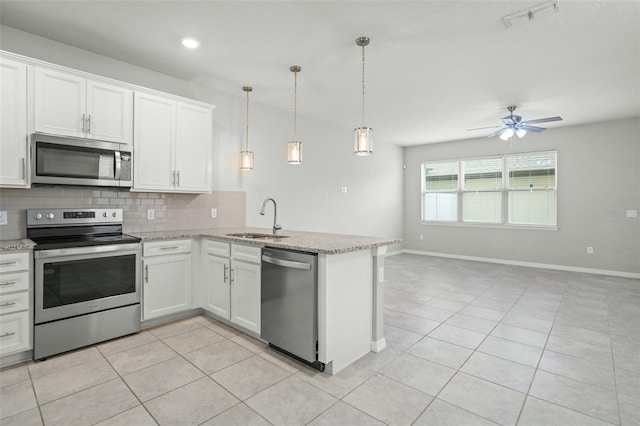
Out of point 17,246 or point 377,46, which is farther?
point 377,46

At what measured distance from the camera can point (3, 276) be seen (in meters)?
2.27

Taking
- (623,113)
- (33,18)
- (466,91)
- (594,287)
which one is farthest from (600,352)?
(33,18)

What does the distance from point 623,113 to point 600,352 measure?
4.29 m

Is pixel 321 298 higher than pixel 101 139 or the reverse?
the reverse

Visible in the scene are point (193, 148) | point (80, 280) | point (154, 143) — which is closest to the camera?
point (80, 280)

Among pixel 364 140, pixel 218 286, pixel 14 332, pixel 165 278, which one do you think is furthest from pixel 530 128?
pixel 14 332

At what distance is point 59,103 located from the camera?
105 inches

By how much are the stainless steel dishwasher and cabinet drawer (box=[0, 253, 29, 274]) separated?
1.69 m

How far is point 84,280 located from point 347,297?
2.08 meters

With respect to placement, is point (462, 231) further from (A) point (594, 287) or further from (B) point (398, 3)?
(B) point (398, 3)

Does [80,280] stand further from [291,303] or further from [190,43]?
[190,43]

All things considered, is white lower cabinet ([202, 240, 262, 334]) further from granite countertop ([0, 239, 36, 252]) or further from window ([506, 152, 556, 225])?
window ([506, 152, 556, 225])

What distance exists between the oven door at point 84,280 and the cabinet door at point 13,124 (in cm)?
65

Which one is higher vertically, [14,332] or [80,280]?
[80,280]
